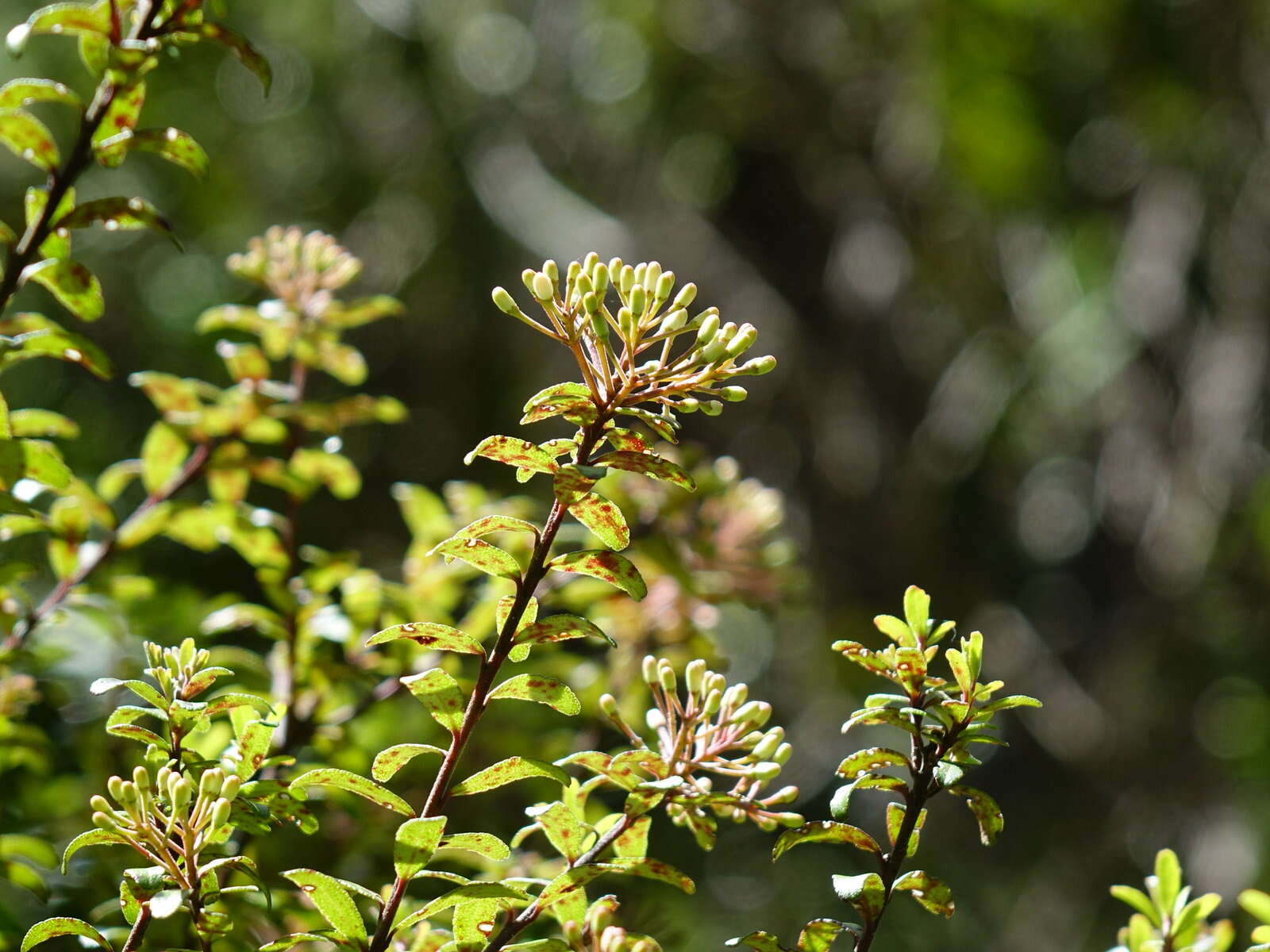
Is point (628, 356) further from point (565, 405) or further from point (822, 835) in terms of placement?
point (822, 835)

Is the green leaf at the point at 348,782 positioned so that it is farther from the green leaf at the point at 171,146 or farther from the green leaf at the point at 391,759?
the green leaf at the point at 171,146

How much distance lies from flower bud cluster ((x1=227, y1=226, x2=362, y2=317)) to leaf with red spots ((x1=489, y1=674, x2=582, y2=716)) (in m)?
0.29

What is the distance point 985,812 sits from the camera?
31 cm

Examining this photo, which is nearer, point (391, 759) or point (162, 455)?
point (391, 759)

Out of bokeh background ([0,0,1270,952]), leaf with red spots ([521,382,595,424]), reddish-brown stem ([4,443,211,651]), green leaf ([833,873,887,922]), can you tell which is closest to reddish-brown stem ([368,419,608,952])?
leaf with red spots ([521,382,595,424])

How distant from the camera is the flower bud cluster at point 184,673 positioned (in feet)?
1.03

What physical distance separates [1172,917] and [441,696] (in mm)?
236

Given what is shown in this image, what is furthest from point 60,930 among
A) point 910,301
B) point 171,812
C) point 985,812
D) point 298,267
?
point 910,301

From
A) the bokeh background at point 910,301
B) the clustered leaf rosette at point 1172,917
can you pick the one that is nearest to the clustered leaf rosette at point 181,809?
the clustered leaf rosette at point 1172,917

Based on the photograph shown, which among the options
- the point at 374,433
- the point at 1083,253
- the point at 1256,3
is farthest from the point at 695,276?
the point at 1256,3

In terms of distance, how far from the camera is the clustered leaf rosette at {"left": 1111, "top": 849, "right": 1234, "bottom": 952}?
0.33 m

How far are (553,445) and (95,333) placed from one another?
93.4 inches

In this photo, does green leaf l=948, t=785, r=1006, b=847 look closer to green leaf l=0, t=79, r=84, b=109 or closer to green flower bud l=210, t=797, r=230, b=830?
green flower bud l=210, t=797, r=230, b=830

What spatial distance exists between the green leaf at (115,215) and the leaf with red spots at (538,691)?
165 millimetres
